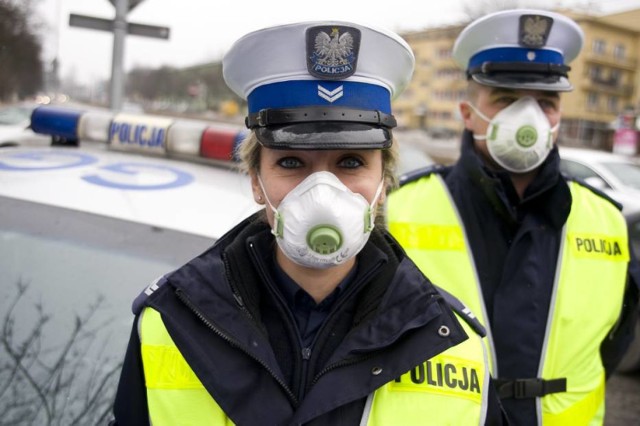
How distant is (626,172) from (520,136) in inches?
307

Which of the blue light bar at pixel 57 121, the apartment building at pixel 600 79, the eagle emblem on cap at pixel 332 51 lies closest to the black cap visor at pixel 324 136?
the eagle emblem on cap at pixel 332 51

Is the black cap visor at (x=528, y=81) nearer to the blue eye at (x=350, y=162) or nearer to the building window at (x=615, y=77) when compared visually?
the blue eye at (x=350, y=162)

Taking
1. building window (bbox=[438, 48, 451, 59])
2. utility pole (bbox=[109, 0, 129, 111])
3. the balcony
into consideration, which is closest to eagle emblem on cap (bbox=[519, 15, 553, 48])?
utility pole (bbox=[109, 0, 129, 111])

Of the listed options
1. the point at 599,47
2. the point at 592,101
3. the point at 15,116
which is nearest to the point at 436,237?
the point at 15,116

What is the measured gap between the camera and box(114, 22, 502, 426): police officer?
122 cm

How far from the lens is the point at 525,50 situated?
212 centimetres

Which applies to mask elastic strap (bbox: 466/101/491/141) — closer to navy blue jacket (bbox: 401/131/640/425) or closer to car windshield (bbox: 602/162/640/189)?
navy blue jacket (bbox: 401/131/640/425)

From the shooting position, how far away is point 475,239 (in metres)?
1.97

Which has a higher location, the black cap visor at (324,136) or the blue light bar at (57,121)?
the black cap visor at (324,136)


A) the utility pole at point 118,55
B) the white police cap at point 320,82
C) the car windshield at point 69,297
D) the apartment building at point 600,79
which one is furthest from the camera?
the apartment building at point 600,79

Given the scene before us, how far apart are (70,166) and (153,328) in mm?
1431

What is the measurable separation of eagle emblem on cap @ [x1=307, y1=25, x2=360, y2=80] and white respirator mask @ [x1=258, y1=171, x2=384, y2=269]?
0.79 ft

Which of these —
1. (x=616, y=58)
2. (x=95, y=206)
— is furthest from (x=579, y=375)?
(x=616, y=58)

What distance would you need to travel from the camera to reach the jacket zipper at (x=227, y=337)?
120 cm
